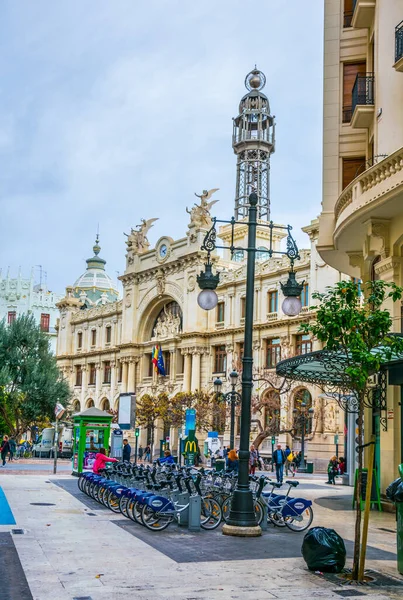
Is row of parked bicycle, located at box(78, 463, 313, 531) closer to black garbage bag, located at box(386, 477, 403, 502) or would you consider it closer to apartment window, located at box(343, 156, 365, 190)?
black garbage bag, located at box(386, 477, 403, 502)

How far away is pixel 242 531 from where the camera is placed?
13.5 metres

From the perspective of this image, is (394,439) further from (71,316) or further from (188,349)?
(71,316)

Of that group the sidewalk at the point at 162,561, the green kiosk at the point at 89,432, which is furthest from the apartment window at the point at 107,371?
the sidewalk at the point at 162,561

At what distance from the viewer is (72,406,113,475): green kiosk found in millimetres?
29125

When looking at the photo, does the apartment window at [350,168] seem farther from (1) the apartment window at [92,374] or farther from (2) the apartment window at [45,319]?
(2) the apartment window at [45,319]

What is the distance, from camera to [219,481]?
18.6 meters

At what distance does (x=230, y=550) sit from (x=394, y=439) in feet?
26.4

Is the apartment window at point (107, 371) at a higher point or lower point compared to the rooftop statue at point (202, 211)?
lower

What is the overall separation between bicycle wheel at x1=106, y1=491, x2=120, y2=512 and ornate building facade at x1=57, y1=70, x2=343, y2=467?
72.5 feet

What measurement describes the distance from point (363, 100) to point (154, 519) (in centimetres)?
1325

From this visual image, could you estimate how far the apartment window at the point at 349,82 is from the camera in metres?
23.2

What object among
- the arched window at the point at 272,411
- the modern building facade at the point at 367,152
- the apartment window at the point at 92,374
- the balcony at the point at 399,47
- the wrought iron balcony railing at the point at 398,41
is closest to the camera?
the balcony at the point at 399,47

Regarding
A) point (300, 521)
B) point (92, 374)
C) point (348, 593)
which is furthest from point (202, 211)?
point (348, 593)

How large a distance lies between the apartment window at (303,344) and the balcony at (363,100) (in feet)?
94.0
